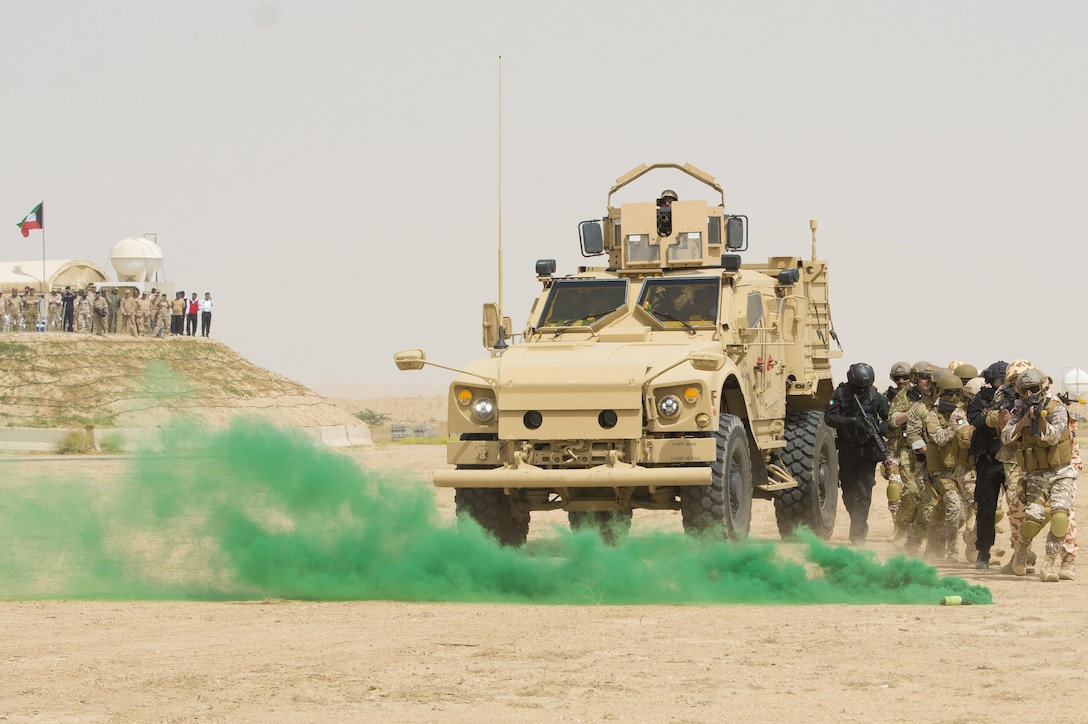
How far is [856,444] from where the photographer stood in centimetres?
1595

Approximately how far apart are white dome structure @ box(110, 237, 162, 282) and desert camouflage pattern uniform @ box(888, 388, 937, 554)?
144ft

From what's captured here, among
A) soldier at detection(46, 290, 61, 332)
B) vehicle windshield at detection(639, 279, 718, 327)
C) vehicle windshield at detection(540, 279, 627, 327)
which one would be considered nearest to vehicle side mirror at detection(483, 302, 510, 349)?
vehicle windshield at detection(540, 279, 627, 327)

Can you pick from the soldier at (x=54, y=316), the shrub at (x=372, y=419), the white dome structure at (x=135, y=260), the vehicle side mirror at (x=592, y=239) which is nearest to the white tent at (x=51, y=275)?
the white dome structure at (x=135, y=260)

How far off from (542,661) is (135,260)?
4888 centimetres

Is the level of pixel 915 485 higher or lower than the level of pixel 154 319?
lower

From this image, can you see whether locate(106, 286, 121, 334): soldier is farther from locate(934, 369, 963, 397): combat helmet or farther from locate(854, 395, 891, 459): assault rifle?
locate(934, 369, 963, 397): combat helmet

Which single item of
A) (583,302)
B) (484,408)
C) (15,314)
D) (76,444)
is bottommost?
(76,444)

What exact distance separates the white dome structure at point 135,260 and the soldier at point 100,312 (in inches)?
275

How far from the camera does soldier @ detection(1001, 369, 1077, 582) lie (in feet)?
39.2

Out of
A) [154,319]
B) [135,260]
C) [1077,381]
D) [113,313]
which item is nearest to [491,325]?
[113,313]

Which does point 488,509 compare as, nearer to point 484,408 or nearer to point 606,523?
point 484,408

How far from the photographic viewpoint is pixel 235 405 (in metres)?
43.7

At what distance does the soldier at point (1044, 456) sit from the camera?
39.2ft

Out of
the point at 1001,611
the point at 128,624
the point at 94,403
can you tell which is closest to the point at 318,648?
the point at 128,624
